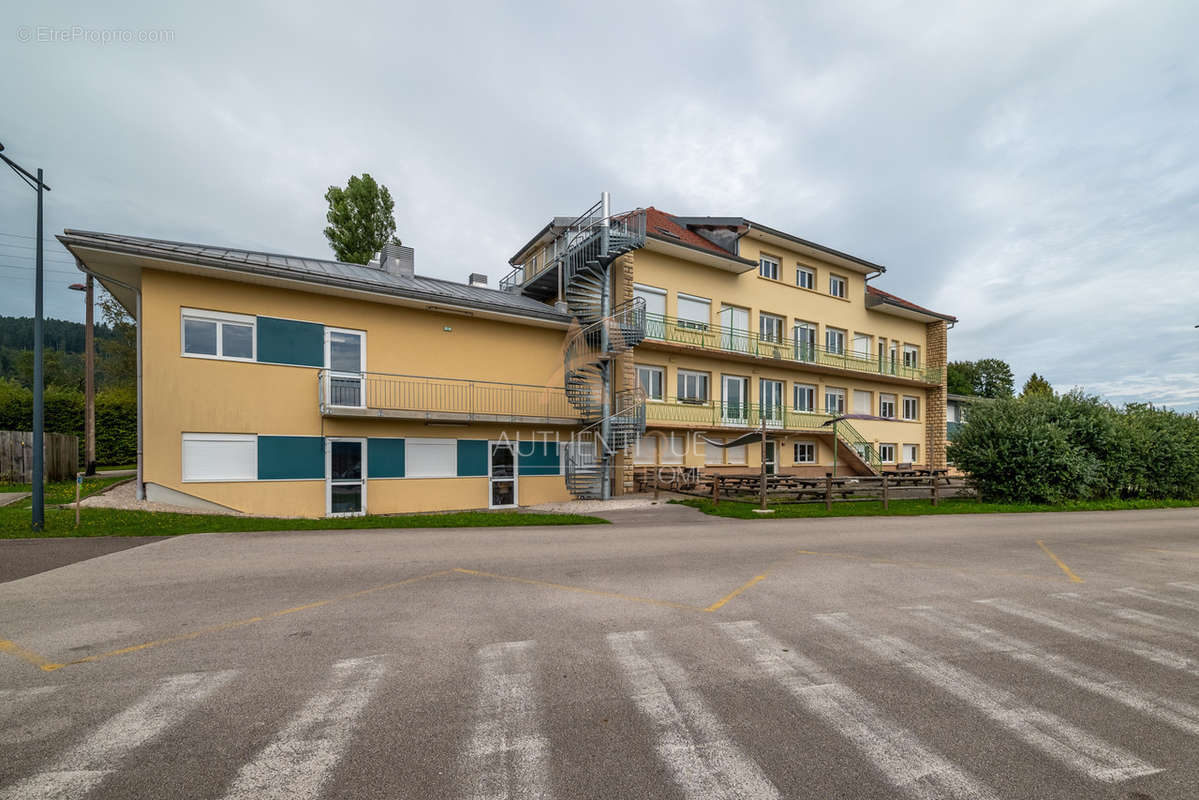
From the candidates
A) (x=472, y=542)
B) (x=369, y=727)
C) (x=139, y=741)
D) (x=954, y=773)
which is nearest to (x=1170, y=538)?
(x=954, y=773)

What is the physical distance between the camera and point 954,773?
9.77 ft

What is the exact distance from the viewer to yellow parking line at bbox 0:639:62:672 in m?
4.32

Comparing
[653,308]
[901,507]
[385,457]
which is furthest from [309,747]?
[653,308]

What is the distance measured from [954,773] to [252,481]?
1592 centimetres

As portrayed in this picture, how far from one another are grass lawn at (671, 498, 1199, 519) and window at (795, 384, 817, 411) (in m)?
8.41

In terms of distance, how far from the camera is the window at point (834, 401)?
28.6 m

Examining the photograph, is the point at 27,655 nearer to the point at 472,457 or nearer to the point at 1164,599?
the point at 1164,599

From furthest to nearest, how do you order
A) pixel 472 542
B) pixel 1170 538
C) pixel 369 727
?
pixel 1170 538 < pixel 472 542 < pixel 369 727

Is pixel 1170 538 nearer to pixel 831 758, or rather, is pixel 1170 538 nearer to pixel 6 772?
pixel 831 758

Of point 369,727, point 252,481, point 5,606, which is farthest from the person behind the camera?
point 252,481

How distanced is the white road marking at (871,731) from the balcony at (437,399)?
13183mm

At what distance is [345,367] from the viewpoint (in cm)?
1595

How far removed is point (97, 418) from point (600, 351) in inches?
941

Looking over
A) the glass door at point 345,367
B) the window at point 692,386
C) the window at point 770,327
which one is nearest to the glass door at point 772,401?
the window at point 770,327
